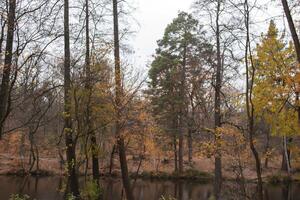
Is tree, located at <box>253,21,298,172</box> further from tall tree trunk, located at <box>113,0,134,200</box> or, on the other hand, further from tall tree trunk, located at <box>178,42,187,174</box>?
tall tree trunk, located at <box>178,42,187,174</box>

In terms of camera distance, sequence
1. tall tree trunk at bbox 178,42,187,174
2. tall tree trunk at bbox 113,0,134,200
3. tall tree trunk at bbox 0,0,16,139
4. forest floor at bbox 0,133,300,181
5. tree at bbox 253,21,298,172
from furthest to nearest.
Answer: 1. tall tree trunk at bbox 178,42,187,174
2. forest floor at bbox 0,133,300,181
3. tree at bbox 253,21,298,172
4. tall tree trunk at bbox 113,0,134,200
5. tall tree trunk at bbox 0,0,16,139

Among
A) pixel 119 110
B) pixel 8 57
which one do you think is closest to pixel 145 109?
pixel 119 110

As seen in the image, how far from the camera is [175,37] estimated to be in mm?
34281

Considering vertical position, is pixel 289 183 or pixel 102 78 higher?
pixel 102 78

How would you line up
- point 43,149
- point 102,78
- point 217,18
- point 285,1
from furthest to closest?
point 43,149 < point 217,18 < point 102,78 < point 285,1

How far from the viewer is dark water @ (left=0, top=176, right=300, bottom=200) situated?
22241mm

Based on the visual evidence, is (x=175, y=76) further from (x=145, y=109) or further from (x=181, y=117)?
(x=145, y=109)

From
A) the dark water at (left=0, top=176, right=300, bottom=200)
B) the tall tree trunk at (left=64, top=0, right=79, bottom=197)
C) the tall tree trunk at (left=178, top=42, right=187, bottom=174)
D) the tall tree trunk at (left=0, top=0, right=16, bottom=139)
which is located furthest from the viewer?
the tall tree trunk at (left=178, top=42, right=187, bottom=174)

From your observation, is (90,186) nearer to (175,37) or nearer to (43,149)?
(175,37)

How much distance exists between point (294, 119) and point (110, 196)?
1111 cm

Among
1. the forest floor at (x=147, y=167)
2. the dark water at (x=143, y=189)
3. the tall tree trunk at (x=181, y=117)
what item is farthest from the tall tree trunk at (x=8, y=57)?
the tall tree trunk at (x=181, y=117)

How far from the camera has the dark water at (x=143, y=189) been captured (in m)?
22.2

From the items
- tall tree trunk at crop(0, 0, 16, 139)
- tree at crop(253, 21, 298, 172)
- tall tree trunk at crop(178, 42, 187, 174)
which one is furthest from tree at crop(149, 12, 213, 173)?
tall tree trunk at crop(0, 0, 16, 139)

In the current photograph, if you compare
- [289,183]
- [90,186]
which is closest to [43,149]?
[289,183]
